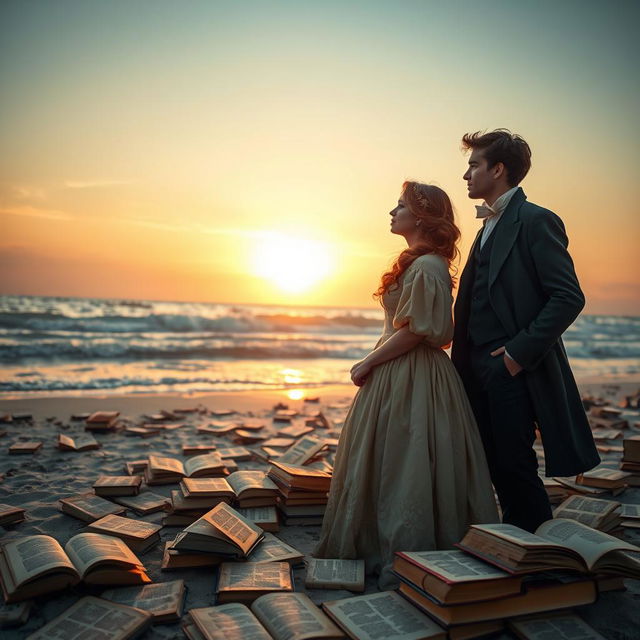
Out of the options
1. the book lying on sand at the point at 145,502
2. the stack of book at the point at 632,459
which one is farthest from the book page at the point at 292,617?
the stack of book at the point at 632,459

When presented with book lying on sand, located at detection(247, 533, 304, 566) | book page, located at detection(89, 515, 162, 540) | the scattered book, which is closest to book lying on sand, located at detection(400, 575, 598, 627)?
book lying on sand, located at detection(247, 533, 304, 566)

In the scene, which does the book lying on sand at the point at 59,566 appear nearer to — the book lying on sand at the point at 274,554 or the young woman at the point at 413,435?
the book lying on sand at the point at 274,554

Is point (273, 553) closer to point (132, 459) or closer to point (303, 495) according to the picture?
point (303, 495)

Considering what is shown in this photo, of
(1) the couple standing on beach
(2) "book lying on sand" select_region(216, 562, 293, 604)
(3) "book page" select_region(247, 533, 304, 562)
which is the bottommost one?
(3) "book page" select_region(247, 533, 304, 562)

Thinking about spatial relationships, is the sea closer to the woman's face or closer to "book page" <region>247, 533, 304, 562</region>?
"book page" <region>247, 533, 304, 562</region>

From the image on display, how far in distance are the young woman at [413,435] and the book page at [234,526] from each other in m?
0.40

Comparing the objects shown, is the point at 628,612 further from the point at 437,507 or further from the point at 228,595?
the point at 228,595

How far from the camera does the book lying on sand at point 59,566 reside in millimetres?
2246

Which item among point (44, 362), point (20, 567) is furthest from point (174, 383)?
point (20, 567)

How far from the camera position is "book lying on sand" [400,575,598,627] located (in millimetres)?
2006

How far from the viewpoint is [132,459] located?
482 cm

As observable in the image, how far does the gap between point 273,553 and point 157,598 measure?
66 cm

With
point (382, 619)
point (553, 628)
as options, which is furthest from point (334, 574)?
point (553, 628)

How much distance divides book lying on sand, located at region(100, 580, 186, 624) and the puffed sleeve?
5.54 feet
